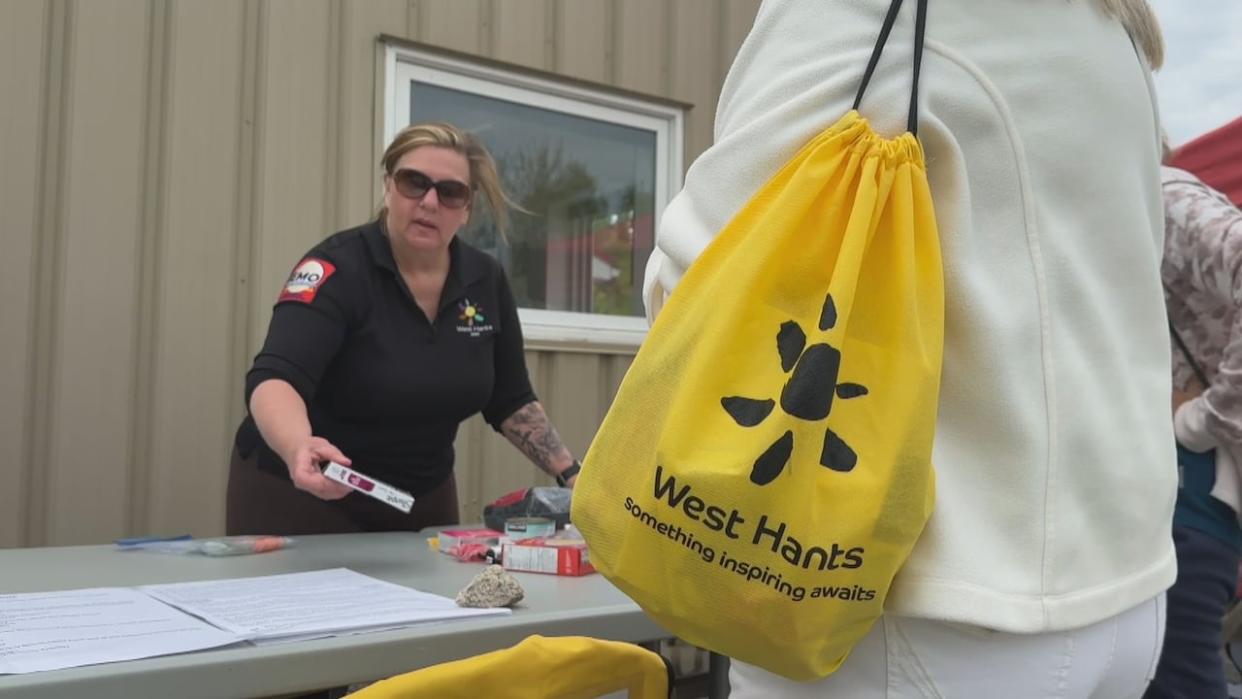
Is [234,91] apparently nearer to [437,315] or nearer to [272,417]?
[437,315]

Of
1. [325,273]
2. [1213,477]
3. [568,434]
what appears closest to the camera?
[1213,477]

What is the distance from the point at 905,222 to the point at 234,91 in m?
2.79

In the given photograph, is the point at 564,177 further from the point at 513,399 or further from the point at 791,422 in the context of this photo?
the point at 791,422

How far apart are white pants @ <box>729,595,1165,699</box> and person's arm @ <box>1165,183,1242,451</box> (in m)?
0.92

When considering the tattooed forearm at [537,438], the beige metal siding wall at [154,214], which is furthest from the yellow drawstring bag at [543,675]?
the beige metal siding wall at [154,214]

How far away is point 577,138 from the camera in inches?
155

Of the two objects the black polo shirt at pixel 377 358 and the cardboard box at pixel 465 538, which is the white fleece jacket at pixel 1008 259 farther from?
the black polo shirt at pixel 377 358

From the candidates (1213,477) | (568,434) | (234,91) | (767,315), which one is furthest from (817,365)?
(568,434)

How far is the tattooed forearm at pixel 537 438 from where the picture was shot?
2.51 metres

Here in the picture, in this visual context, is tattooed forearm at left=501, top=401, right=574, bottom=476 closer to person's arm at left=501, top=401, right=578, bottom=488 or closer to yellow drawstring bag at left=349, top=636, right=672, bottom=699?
person's arm at left=501, top=401, right=578, bottom=488

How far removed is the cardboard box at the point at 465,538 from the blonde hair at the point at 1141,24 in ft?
4.31

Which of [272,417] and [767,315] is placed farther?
[272,417]

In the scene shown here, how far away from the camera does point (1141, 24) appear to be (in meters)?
0.92

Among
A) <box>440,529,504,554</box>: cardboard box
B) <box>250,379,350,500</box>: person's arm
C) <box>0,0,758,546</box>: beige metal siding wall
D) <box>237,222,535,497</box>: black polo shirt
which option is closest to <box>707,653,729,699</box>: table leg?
<box>440,529,504,554</box>: cardboard box
